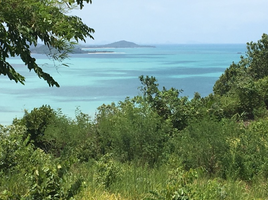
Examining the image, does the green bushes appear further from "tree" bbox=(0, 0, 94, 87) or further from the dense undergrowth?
"tree" bbox=(0, 0, 94, 87)

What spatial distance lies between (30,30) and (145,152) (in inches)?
151

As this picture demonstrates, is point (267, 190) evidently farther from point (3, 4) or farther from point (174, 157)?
point (3, 4)

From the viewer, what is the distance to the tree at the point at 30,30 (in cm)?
321

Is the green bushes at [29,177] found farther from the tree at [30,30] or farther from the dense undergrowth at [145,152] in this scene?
the tree at [30,30]

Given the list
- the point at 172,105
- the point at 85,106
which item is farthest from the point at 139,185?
the point at 85,106

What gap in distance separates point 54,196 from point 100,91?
134 feet

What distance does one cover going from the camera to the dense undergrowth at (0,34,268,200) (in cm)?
333

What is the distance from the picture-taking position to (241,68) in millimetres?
23062

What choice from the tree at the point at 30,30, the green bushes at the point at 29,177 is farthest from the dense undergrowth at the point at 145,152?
the tree at the point at 30,30

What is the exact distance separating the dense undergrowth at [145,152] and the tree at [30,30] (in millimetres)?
1051

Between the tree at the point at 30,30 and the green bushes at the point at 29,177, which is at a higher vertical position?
the tree at the point at 30,30

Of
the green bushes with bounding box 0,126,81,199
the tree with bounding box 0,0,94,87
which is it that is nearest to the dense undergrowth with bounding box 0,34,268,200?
the green bushes with bounding box 0,126,81,199

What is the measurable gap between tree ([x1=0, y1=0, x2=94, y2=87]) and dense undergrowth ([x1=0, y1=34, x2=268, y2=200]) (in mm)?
1051

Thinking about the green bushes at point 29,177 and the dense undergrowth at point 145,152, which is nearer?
the green bushes at point 29,177
